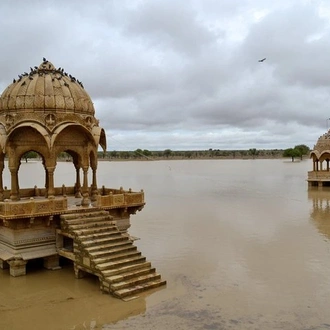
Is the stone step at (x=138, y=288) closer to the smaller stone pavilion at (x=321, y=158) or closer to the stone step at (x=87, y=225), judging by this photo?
the stone step at (x=87, y=225)

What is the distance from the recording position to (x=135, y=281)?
33.7ft

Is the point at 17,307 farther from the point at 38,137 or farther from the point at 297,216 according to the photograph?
the point at 297,216

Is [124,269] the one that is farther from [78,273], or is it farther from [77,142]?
[77,142]

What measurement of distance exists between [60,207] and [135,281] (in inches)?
130

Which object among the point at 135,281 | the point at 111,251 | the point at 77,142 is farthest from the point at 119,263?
the point at 77,142

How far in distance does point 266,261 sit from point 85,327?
22.1 ft

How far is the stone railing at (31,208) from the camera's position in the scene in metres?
11.3

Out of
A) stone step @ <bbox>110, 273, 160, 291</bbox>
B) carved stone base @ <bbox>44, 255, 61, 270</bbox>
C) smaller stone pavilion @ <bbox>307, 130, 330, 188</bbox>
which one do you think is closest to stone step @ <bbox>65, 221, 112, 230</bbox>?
carved stone base @ <bbox>44, 255, 61, 270</bbox>

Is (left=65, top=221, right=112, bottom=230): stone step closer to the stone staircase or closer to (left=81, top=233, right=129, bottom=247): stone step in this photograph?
the stone staircase

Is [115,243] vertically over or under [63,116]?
under

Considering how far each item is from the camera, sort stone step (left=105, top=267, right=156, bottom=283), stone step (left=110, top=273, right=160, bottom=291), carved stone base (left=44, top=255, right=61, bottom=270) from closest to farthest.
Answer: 1. stone step (left=110, top=273, right=160, bottom=291)
2. stone step (left=105, top=267, right=156, bottom=283)
3. carved stone base (left=44, top=255, right=61, bottom=270)

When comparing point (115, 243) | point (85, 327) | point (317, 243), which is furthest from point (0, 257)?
point (317, 243)

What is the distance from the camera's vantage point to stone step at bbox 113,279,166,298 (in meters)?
9.80

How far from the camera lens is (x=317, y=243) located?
1569 centimetres
